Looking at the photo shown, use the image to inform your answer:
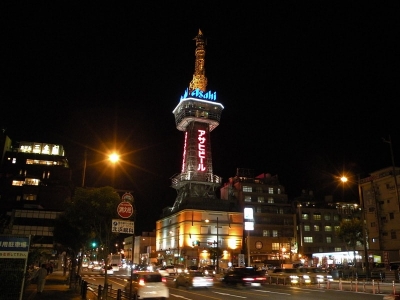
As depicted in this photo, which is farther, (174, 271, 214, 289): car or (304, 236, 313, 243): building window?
(304, 236, 313, 243): building window

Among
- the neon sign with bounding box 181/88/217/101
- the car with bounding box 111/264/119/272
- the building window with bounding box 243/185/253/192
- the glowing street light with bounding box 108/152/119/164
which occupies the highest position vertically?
the neon sign with bounding box 181/88/217/101

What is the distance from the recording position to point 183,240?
8844 cm

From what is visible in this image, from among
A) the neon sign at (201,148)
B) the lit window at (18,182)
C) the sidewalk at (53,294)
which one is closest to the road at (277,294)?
the sidewalk at (53,294)

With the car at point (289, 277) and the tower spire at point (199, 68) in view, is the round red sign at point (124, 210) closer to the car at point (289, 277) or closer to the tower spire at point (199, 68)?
the car at point (289, 277)

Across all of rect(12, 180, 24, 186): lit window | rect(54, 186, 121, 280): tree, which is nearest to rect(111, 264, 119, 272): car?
rect(54, 186, 121, 280): tree

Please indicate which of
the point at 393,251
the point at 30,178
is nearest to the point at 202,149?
the point at 30,178

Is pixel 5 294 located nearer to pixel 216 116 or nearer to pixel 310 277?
pixel 310 277

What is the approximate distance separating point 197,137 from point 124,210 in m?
87.7

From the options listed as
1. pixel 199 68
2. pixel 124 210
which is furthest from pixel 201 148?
pixel 124 210

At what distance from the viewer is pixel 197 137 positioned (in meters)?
102

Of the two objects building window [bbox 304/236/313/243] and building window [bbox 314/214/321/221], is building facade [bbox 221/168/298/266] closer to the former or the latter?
building window [bbox 304/236/313/243]

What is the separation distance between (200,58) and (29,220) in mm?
64852

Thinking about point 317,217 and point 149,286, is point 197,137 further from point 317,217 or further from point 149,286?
point 149,286

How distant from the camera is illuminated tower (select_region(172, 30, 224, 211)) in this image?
9838cm
